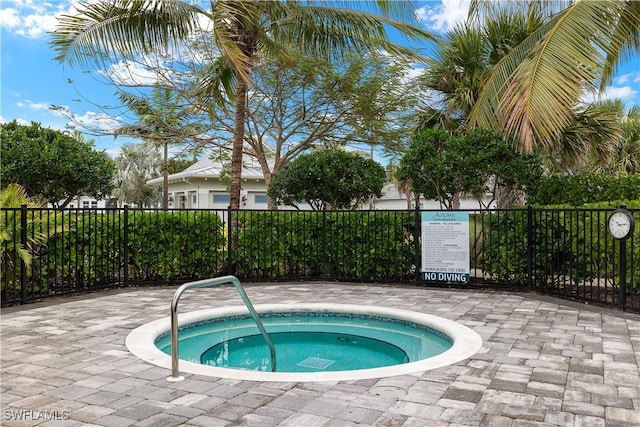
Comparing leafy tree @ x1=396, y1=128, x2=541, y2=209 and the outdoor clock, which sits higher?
leafy tree @ x1=396, y1=128, x2=541, y2=209

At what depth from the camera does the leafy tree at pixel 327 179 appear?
10594 millimetres

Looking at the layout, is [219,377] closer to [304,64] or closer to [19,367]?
[19,367]

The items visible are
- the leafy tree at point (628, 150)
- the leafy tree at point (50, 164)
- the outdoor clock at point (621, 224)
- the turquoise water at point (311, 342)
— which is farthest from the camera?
the leafy tree at point (628, 150)

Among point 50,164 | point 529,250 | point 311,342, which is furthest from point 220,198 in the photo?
point 311,342

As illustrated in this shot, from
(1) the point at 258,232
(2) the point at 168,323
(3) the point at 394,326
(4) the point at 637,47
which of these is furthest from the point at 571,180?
(2) the point at 168,323

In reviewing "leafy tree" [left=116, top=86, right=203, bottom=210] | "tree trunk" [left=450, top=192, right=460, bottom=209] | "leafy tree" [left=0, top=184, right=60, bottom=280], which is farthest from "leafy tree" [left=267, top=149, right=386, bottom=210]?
"leafy tree" [left=116, top=86, right=203, bottom=210]

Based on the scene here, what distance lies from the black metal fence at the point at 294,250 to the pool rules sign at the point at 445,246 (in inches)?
6.6

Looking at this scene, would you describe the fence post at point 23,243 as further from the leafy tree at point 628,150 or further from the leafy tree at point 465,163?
the leafy tree at point 628,150

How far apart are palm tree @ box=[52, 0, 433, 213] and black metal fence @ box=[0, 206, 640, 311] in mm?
3073

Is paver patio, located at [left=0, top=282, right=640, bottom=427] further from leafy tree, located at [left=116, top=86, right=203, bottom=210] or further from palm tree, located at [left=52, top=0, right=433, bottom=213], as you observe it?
leafy tree, located at [left=116, top=86, right=203, bottom=210]

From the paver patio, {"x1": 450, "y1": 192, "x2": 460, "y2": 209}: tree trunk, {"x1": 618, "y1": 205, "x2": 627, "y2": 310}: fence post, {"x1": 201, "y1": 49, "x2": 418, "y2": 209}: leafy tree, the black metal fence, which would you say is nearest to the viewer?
the paver patio

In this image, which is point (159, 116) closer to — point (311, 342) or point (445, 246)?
point (445, 246)

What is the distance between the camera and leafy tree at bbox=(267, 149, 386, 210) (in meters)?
10.6

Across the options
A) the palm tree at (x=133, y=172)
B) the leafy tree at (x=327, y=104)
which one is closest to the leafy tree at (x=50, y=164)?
the leafy tree at (x=327, y=104)
